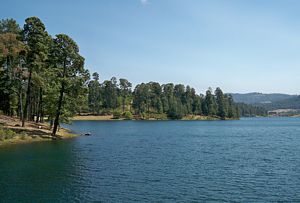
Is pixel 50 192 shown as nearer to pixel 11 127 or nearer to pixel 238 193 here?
pixel 238 193

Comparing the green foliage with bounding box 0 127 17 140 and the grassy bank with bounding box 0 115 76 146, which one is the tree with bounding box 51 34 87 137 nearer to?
the grassy bank with bounding box 0 115 76 146

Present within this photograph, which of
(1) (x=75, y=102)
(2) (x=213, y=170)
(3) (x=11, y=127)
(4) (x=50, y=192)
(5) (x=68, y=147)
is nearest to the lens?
(4) (x=50, y=192)

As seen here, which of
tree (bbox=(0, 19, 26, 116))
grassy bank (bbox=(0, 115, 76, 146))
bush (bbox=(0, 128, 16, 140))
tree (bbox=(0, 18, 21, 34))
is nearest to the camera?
bush (bbox=(0, 128, 16, 140))

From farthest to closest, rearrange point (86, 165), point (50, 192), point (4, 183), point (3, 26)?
point (3, 26), point (86, 165), point (4, 183), point (50, 192)

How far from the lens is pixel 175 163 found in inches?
1607

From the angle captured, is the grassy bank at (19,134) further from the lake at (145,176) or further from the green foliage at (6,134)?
the lake at (145,176)

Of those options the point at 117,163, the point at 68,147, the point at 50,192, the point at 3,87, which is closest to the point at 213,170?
the point at 117,163

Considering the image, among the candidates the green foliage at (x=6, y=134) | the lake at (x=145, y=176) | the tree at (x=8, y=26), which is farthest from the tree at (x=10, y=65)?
the lake at (x=145, y=176)

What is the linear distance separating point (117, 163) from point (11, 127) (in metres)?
32.3

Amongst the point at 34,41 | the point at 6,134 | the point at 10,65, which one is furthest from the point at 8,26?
the point at 6,134

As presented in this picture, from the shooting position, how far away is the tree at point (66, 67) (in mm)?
65250

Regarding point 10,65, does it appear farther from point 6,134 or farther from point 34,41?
point 6,134

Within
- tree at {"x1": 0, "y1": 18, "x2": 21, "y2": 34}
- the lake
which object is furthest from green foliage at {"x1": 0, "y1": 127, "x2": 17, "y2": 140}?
tree at {"x1": 0, "y1": 18, "x2": 21, "y2": 34}

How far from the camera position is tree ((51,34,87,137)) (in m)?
65.2
